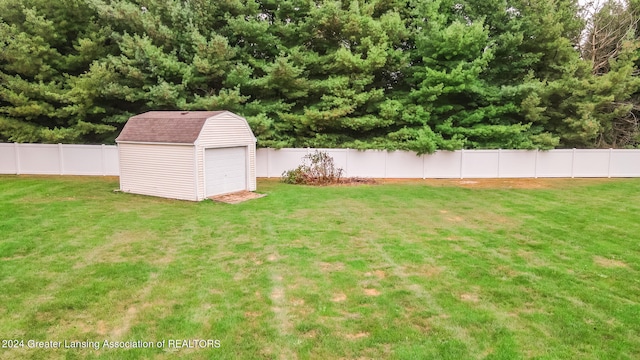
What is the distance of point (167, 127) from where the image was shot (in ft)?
42.1

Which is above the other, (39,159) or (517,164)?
(39,159)

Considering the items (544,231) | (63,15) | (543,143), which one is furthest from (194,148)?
(543,143)

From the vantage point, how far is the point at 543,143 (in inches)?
710

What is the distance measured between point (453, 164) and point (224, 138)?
33.4ft

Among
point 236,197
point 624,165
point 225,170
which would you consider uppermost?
point 225,170

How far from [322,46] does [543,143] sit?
34.4 feet

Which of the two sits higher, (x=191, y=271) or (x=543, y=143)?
(x=543, y=143)

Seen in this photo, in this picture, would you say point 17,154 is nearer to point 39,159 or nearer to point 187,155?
point 39,159

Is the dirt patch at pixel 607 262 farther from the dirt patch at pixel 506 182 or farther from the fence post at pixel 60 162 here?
the fence post at pixel 60 162

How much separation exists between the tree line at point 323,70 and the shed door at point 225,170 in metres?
3.56

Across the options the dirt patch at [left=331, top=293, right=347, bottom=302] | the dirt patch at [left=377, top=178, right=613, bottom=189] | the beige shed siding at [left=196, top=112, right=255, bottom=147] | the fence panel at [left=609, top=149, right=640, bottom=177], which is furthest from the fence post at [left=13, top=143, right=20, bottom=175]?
the fence panel at [left=609, top=149, right=640, bottom=177]

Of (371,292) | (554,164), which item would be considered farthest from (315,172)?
(371,292)

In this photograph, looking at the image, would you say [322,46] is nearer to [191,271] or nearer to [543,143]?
[543,143]

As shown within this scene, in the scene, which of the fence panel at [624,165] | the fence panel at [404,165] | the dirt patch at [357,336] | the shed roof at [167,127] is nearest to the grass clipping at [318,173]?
the fence panel at [404,165]
